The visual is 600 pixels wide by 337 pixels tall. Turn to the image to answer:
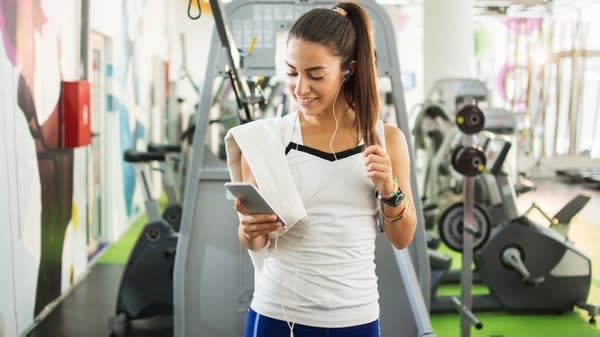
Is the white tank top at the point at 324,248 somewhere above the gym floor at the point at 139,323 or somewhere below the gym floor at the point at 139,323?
above

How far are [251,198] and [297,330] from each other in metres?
0.28

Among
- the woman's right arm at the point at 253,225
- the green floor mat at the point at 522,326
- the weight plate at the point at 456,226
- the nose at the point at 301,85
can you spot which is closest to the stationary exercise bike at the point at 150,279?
the green floor mat at the point at 522,326

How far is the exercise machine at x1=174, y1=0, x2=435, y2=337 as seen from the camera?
10.7ft

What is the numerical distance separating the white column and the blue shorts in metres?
6.38

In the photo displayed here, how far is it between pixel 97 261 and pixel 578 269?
3982 millimetres

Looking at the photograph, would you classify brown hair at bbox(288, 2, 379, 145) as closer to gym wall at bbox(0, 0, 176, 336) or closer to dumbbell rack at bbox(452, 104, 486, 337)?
dumbbell rack at bbox(452, 104, 486, 337)

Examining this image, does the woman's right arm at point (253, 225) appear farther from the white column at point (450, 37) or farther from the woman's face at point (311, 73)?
the white column at point (450, 37)

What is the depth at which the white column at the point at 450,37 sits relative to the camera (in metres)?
7.45

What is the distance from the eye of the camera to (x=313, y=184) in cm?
137

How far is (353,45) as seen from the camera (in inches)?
57.4

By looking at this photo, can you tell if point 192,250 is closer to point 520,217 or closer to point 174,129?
point 520,217

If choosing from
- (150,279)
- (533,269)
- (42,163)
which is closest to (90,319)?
(150,279)

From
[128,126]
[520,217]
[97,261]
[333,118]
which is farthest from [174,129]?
[333,118]

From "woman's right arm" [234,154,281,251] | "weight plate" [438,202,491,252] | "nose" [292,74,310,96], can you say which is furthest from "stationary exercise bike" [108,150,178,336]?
"nose" [292,74,310,96]
